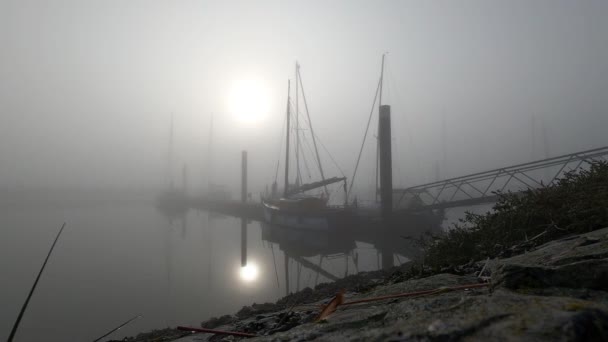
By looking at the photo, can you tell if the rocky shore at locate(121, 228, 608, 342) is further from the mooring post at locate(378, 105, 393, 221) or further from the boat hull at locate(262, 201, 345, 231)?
the boat hull at locate(262, 201, 345, 231)

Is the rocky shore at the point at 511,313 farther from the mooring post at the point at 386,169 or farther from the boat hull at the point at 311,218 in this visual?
the boat hull at the point at 311,218

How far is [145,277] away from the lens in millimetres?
15797

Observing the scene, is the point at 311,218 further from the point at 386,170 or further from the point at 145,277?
the point at 145,277

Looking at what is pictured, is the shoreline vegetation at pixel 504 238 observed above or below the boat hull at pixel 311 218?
above

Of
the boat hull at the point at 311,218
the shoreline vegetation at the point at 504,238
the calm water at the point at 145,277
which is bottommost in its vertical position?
the calm water at the point at 145,277

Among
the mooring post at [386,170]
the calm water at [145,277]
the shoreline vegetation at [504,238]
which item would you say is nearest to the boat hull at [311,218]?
the calm water at [145,277]

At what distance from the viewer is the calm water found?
10.7 metres

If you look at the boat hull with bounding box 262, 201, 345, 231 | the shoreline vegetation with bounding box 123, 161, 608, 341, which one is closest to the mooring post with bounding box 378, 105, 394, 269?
the boat hull with bounding box 262, 201, 345, 231

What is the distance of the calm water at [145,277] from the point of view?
421 inches

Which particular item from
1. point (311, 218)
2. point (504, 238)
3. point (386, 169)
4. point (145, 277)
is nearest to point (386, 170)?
point (386, 169)

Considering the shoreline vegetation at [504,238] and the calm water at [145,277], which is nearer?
the shoreline vegetation at [504,238]

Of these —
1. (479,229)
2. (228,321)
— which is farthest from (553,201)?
(228,321)

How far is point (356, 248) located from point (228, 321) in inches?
619

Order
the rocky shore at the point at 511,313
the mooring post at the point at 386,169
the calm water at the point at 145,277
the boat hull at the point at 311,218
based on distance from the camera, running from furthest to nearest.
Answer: the boat hull at the point at 311,218, the mooring post at the point at 386,169, the calm water at the point at 145,277, the rocky shore at the point at 511,313
